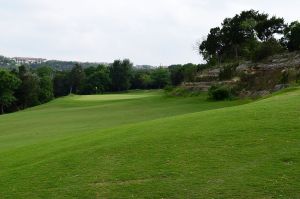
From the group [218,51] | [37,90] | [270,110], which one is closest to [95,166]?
[270,110]

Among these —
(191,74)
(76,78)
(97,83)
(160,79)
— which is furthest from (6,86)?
(160,79)

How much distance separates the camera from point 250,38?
68.0m

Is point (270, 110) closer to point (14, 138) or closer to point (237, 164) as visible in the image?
point (237, 164)

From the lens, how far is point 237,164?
39.2 feet

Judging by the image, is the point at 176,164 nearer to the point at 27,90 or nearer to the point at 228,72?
the point at 228,72

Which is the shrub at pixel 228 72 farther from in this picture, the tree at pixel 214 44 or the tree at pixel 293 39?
the tree at pixel 214 44

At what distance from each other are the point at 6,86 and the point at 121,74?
52471 millimetres

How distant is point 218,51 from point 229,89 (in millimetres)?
31641

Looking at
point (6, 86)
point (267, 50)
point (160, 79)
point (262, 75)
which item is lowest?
point (6, 86)

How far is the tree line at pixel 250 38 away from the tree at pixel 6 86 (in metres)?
45.4

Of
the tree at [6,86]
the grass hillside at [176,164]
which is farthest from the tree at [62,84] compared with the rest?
the grass hillside at [176,164]

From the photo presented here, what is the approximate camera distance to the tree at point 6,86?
9525cm

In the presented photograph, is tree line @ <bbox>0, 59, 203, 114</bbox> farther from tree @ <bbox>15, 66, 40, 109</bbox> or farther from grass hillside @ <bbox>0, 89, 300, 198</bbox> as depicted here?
grass hillside @ <bbox>0, 89, 300, 198</bbox>

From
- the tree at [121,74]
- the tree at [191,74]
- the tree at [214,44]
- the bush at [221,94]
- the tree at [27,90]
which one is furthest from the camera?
the tree at [121,74]
